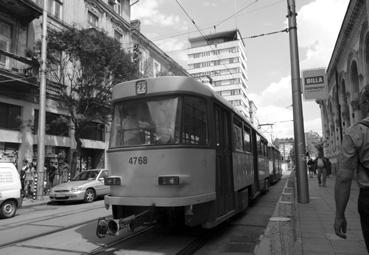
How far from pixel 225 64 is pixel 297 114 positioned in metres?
81.1

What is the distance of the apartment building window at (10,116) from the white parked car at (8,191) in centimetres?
791

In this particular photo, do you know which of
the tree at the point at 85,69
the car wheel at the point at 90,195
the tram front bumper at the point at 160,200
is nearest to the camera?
the tram front bumper at the point at 160,200

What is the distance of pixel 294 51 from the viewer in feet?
42.4

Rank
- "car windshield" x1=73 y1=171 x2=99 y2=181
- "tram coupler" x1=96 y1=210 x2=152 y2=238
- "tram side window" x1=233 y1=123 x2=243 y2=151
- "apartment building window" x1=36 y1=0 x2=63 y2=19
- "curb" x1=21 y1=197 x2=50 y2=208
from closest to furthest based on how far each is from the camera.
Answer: "tram coupler" x1=96 y1=210 x2=152 y2=238
"tram side window" x1=233 y1=123 x2=243 y2=151
"curb" x1=21 y1=197 x2=50 y2=208
"car windshield" x1=73 y1=171 x2=99 y2=181
"apartment building window" x1=36 y1=0 x2=63 y2=19

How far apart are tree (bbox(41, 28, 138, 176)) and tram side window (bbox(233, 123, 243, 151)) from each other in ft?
43.4

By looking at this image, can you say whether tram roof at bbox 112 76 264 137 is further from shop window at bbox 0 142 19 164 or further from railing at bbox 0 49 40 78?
shop window at bbox 0 142 19 164

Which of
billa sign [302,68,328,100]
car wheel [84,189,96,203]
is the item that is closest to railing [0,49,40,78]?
car wheel [84,189,96,203]

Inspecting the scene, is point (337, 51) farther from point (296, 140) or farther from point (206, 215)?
point (206, 215)

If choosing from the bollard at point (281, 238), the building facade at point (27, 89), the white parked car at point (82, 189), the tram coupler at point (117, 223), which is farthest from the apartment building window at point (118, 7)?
the bollard at point (281, 238)

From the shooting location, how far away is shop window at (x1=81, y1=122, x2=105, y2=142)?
85.9ft

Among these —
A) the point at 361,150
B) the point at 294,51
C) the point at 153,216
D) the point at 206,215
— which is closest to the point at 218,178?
the point at 206,215

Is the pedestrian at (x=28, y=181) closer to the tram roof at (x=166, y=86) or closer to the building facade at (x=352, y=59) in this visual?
the tram roof at (x=166, y=86)

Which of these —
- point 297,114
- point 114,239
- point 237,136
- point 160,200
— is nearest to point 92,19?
point 297,114

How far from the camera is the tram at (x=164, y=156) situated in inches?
269
